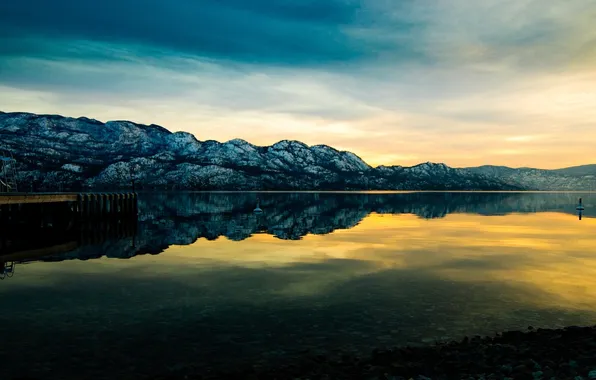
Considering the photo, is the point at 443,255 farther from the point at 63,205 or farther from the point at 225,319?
the point at 63,205

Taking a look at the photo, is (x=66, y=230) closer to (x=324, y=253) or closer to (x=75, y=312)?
(x=324, y=253)

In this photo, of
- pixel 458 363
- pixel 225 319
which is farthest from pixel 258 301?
pixel 458 363

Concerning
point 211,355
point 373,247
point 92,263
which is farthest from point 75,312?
point 373,247

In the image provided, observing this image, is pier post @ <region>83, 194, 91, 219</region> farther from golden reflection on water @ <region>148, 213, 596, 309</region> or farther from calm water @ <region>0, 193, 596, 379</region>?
golden reflection on water @ <region>148, 213, 596, 309</region>

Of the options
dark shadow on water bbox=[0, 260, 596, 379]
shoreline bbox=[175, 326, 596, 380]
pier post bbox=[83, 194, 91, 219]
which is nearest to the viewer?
shoreline bbox=[175, 326, 596, 380]

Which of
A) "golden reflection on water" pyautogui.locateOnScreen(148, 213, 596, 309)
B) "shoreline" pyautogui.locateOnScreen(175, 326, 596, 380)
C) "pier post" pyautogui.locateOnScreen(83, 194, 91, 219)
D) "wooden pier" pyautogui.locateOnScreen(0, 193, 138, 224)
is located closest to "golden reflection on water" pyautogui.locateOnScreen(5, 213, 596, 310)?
"golden reflection on water" pyautogui.locateOnScreen(148, 213, 596, 309)

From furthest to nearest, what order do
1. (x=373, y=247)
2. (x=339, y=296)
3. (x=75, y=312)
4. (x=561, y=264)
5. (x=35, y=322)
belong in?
(x=373, y=247), (x=561, y=264), (x=339, y=296), (x=75, y=312), (x=35, y=322)

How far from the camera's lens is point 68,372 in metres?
12.9

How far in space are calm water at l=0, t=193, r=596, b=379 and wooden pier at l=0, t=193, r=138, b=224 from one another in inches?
594

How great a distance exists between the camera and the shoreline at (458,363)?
40.8 feet

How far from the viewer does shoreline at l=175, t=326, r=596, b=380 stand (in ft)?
40.8

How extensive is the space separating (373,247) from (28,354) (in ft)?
102

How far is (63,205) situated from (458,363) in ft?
190

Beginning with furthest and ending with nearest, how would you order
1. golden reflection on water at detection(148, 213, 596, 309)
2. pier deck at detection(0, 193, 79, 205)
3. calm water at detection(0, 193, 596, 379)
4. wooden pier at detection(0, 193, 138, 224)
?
wooden pier at detection(0, 193, 138, 224) < pier deck at detection(0, 193, 79, 205) < golden reflection on water at detection(148, 213, 596, 309) < calm water at detection(0, 193, 596, 379)
